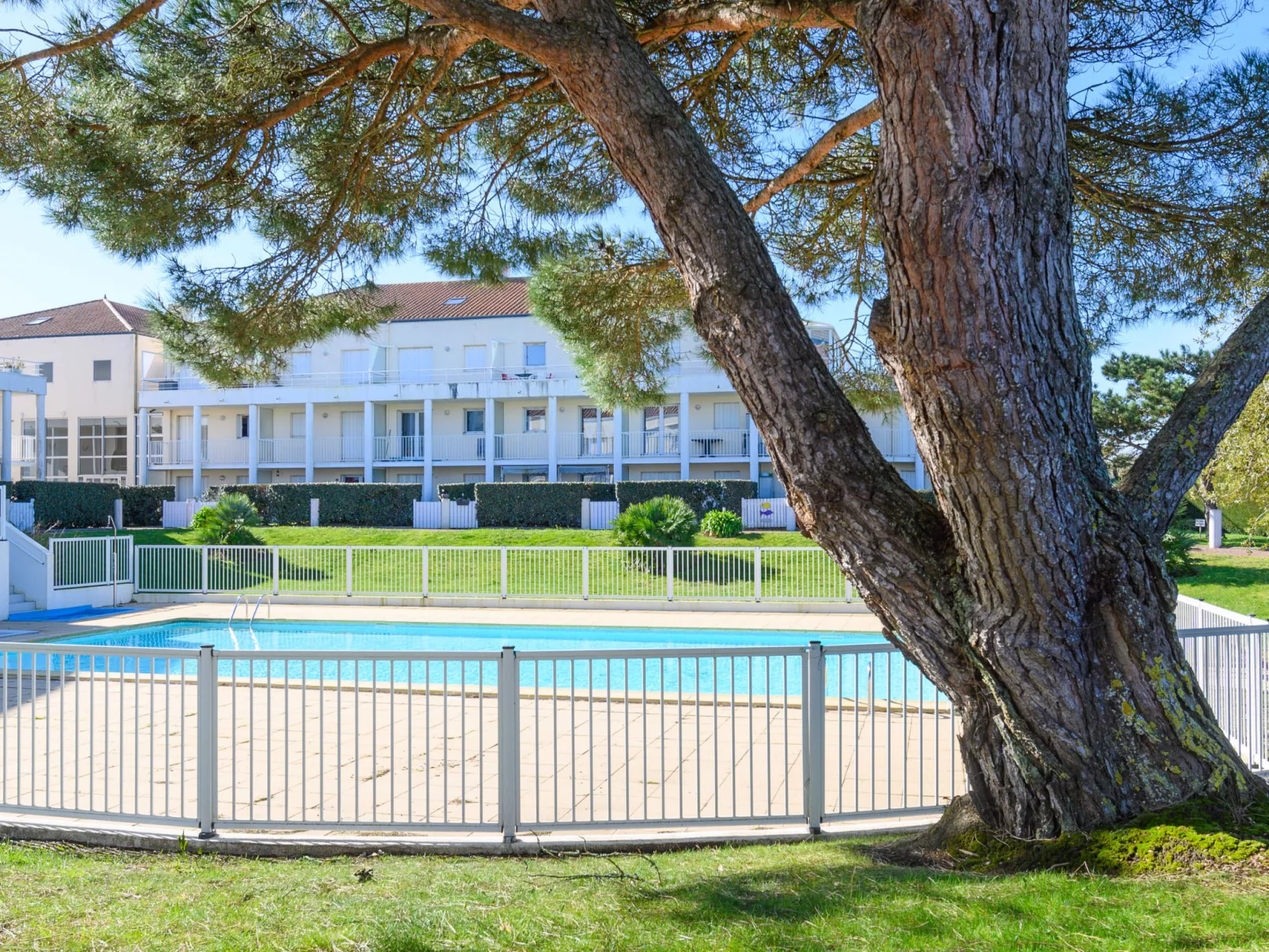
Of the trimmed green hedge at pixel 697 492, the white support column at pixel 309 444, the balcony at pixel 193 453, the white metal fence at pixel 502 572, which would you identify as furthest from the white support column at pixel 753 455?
the balcony at pixel 193 453

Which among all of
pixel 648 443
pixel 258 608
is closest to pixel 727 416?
pixel 648 443

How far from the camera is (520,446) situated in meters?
36.7

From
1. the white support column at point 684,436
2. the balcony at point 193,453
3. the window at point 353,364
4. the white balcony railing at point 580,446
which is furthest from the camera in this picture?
the window at point 353,364

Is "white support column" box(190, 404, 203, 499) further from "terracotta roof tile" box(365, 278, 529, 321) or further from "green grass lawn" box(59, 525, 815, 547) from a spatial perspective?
"green grass lawn" box(59, 525, 815, 547)

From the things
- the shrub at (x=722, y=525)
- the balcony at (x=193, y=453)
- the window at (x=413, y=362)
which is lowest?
the shrub at (x=722, y=525)

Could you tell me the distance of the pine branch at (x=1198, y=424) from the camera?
4.36 metres

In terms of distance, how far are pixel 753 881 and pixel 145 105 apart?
614 centimetres

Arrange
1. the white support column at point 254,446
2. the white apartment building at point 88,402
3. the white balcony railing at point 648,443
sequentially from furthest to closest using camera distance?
the white apartment building at point 88,402 < the white support column at point 254,446 < the white balcony railing at point 648,443

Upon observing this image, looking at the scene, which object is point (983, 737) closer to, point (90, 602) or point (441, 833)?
point (441, 833)

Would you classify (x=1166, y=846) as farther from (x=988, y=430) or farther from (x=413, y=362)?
(x=413, y=362)

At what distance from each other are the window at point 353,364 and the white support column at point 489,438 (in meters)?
6.36

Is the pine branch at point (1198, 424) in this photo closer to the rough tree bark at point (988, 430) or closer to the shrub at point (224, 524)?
the rough tree bark at point (988, 430)

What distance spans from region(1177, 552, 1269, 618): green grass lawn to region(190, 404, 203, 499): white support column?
32999mm

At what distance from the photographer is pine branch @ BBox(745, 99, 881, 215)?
639 centimetres
